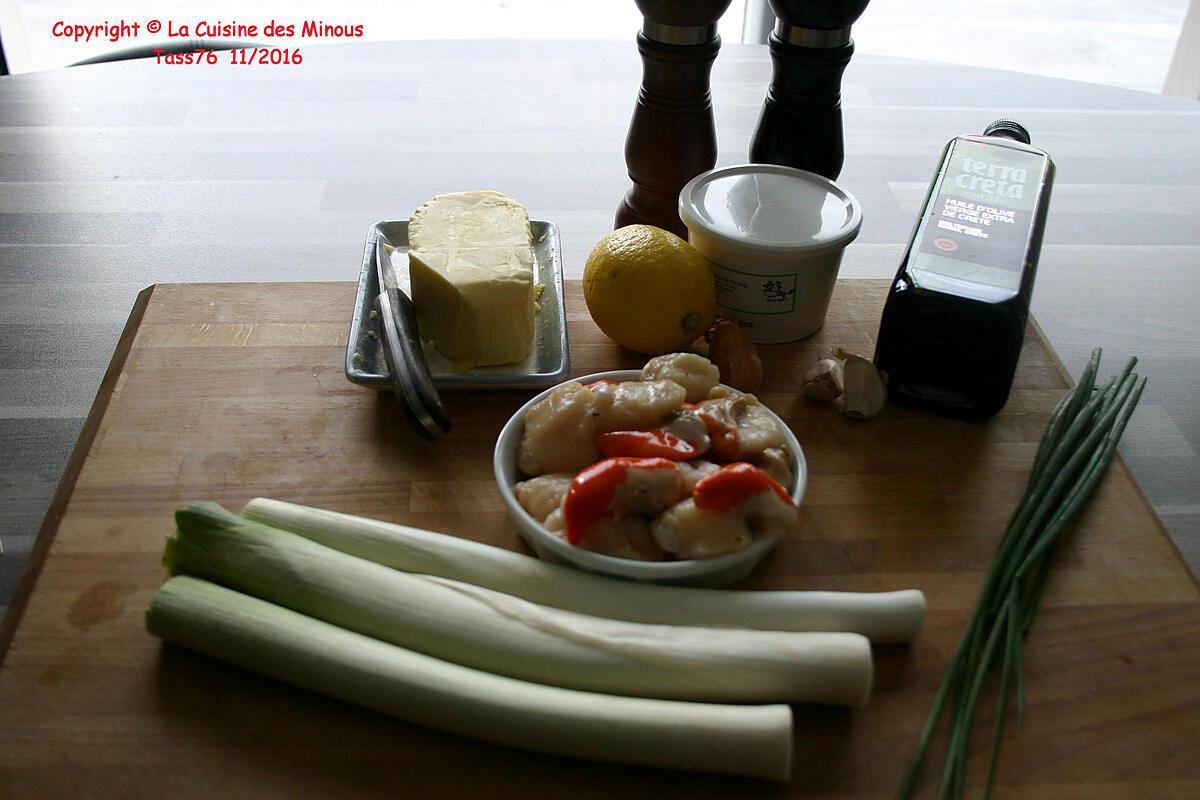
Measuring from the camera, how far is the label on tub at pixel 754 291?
1385 millimetres

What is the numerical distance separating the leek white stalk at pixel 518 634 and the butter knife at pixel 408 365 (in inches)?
10.2

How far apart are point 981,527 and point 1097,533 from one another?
0.13 m

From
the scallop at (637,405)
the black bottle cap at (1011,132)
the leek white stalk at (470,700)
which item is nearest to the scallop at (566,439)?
the scallop at (637,405)

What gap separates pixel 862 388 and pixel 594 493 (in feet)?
1.51

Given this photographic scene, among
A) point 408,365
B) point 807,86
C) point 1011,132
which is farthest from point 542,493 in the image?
point 1011,132

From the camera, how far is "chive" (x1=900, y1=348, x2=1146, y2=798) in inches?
35.7

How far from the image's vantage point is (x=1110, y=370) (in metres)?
1.65

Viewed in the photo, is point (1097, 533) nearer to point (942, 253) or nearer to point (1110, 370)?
point (942, 253)

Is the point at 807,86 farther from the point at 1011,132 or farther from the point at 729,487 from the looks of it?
the point at 729,487

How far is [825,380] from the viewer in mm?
1329

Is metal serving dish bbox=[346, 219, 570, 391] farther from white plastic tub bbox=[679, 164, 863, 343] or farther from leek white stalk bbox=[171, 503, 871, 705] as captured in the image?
leek white stalk bbox=[171, 503, 871, 705]

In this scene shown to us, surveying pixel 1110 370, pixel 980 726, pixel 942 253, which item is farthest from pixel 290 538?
pixel 1110 370

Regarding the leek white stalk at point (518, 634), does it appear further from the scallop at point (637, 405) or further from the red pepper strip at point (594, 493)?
the scallop at point (637, 405)

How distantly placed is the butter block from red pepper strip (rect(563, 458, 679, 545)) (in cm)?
37
